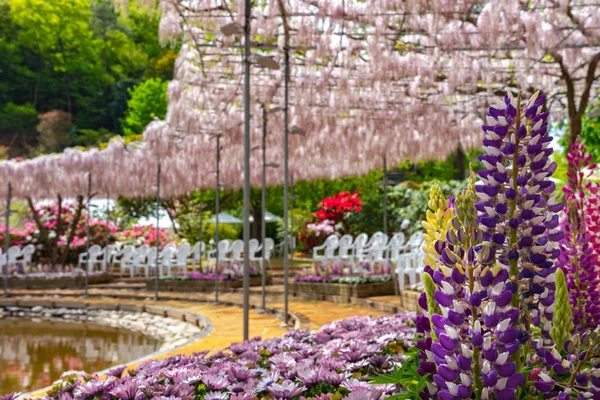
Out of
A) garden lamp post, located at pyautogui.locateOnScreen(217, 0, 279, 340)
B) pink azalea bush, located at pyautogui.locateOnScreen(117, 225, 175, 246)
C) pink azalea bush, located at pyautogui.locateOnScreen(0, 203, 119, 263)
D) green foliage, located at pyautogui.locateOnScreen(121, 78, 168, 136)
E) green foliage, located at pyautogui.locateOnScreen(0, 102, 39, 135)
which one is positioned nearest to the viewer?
garden lamp post, located at pyautogui.locateOnScreen(217, 0, 279, 340)

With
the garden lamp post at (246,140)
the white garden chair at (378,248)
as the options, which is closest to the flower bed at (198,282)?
the white garden chair at (378,248)

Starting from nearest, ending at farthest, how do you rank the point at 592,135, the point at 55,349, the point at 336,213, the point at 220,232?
the point at 55,349
the point at 592,135
the point at 336,213
the point at 220,232

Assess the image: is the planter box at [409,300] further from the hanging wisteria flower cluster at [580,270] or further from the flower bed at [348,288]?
the hanging wisteria flower cluster at [580,270]

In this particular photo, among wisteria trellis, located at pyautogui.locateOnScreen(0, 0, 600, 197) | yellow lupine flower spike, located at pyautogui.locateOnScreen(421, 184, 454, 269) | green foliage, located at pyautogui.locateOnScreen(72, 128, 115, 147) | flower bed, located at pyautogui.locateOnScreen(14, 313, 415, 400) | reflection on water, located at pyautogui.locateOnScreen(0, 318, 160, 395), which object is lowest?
reflection on water, located at pyautogui.locateOnScreen(0, 318, 160, 395)

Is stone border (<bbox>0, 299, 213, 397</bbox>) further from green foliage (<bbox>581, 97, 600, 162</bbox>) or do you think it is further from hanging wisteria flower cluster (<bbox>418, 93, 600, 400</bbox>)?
green foliage (<bbox>581, 97, 600, 162</bbox>)

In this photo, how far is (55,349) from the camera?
8.24m

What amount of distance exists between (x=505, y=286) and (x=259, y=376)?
4.19ft

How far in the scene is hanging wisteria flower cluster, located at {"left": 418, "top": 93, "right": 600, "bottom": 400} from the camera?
1128 mm

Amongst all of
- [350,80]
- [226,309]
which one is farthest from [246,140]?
[350,80]

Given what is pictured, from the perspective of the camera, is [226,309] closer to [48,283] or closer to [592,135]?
[48,283]

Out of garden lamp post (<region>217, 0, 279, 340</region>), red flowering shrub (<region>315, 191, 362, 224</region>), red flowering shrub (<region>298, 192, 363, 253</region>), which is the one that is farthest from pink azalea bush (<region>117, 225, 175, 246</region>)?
garden lamp post (<region>217, 0, 279, 340</region>)

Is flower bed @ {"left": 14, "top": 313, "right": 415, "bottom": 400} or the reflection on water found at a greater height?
flower bed @ {"left": 14, "top": 313, "right": 415, "bottom": 400}

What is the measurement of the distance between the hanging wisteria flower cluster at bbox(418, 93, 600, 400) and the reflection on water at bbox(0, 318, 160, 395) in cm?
527

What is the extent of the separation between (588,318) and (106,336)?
327 inches
